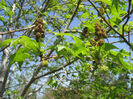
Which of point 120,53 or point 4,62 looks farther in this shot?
point 4,62

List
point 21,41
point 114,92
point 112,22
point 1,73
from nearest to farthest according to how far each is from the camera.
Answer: point 21,41, point 112,22, point 114,92, point 1,73

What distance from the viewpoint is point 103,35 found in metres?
1.32

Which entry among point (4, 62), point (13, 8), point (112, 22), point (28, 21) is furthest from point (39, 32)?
point (28, 21)

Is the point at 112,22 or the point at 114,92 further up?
the point at 112,22

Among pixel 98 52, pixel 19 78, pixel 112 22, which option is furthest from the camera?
pixel 19 78

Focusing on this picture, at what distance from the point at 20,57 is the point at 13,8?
4.80m

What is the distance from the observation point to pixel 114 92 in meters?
2.62

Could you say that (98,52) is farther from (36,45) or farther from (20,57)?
(20,57)

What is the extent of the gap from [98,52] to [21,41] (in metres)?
0.86

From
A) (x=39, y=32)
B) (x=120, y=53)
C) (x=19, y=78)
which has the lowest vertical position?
(x=19, y=78)

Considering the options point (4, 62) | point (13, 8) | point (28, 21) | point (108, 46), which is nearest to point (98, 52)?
point (108, 46)

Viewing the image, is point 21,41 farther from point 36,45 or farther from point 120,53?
point 120,53

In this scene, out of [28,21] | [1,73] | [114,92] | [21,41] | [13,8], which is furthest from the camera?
[28,21]

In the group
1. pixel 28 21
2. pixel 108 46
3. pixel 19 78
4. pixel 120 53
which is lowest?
pixel 19 78
